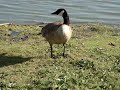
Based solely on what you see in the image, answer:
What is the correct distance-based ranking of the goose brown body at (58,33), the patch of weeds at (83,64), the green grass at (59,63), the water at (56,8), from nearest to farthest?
1. the green grass at (59,63)
2. the patch of weeds at (83,64)
3. the goose brown body at (58,33)
4. the water at (56,8)

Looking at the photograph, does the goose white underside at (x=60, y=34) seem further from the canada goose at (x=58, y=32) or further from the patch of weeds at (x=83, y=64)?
the patch of weeds at (x=83, y=64)

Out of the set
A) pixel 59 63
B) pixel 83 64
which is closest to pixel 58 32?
pixel 59 63

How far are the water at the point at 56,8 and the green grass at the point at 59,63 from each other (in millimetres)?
3301

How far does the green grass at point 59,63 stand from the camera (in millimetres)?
7930

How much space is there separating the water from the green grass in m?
3.30

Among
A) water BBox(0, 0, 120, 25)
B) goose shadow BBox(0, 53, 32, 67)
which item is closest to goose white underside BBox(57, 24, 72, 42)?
goose shadow BBox(0, 53, 32, 67)

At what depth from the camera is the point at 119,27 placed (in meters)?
15.4

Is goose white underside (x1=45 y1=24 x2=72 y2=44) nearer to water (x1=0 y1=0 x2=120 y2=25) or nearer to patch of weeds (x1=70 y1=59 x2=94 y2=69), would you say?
patch of weeds (x1=70 y1=59 x2=94 y2=69)

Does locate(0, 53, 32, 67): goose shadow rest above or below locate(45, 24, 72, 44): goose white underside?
below

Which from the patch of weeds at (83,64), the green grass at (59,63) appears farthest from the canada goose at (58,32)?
the patch of weeds at (83,64)

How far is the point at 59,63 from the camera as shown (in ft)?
31.3

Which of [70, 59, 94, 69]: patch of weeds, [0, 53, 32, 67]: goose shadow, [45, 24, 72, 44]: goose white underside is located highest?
[45, 24, 72, 44]: goose white underside

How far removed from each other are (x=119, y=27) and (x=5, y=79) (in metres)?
8.21

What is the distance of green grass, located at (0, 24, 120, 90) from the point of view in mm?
7930
